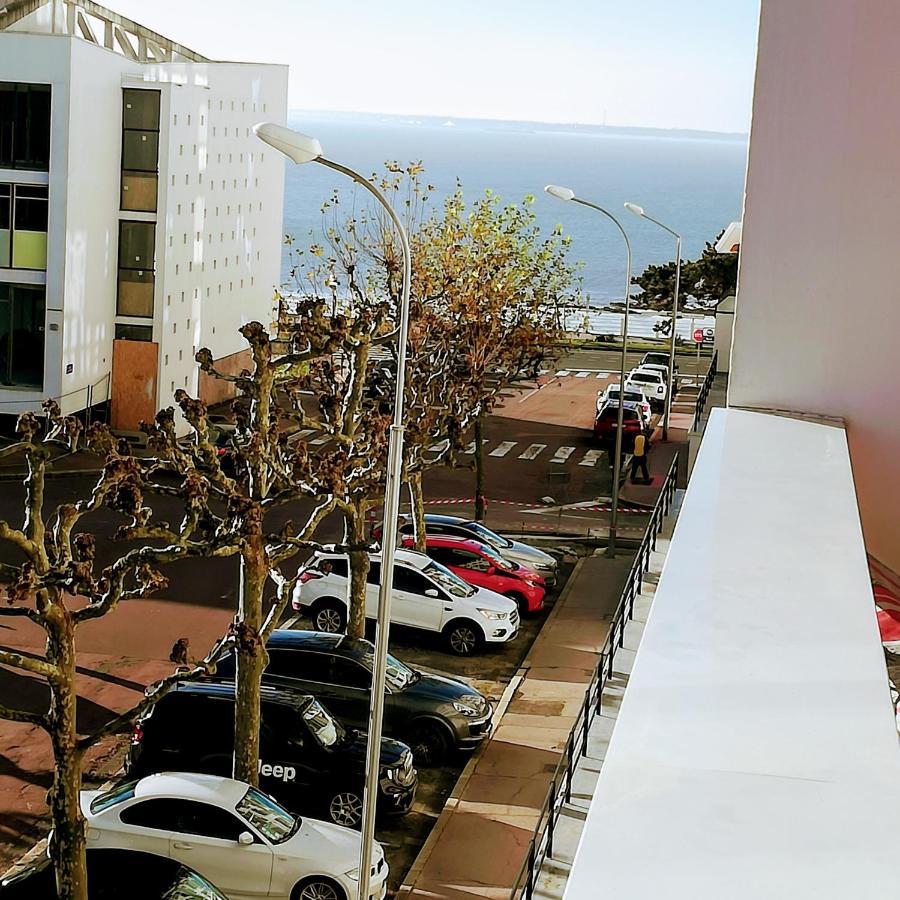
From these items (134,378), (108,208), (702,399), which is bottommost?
(134,378)

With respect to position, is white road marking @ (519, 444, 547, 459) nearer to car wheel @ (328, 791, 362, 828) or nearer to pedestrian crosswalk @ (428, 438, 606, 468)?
pedestrian crosswalk @ (428, 438, 606, 468)

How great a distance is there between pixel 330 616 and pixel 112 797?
8778 mm

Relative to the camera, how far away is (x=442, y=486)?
33781mm

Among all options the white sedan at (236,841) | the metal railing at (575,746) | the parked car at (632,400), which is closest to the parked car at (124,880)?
the white sedan at (236,841)

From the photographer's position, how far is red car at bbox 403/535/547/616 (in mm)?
23234

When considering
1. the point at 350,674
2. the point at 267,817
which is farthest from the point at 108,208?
the point at 267,817

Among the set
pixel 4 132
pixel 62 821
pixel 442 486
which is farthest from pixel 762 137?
pixel 4 132

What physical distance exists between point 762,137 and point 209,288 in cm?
3572

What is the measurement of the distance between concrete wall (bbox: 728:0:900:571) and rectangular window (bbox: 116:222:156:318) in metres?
32.0

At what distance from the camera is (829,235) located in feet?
16.2

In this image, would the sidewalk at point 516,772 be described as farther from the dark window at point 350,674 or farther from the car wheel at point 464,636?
the dark window at point 350,674

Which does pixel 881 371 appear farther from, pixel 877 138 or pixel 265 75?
pixel 265 75

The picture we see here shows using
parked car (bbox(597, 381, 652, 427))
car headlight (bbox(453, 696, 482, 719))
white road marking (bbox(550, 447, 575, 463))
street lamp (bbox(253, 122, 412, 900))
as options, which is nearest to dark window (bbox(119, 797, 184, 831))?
street lamp (bbox(253, 122, 412, 900))

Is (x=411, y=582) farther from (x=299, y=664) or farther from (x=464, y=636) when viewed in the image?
(x=299, y=664)
